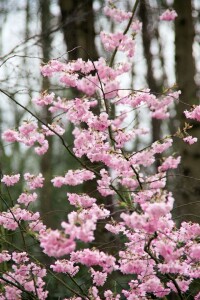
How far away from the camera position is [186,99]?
5766 mm

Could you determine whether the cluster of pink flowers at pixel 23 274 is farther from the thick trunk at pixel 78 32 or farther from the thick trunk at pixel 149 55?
the thick trunk at pixel 149 55

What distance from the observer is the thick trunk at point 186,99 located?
5410 mm

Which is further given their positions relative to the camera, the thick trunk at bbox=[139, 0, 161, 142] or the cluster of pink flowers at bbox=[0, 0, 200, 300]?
the thick trunk at bbox=[139, 0, 161, 142]

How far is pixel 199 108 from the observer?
11.4ft

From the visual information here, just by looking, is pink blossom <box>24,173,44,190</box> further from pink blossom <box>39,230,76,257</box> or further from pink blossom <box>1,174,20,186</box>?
pink blossom <box>39,230,76,257</box>

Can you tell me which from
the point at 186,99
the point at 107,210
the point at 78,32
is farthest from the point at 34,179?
the point at 78,32

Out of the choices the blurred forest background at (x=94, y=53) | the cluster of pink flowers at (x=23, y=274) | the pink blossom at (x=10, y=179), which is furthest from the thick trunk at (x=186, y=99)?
the cluster of pink flowers at (x=23, y=274)

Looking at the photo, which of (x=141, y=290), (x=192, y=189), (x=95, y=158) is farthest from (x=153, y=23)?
(x=141, y=290)

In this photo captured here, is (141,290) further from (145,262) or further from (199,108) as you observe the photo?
(199,108)

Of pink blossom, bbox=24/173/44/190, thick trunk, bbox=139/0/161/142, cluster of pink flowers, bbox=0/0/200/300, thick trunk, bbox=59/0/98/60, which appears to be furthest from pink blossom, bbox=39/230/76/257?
thick trunk, bbox=139/0/161/142

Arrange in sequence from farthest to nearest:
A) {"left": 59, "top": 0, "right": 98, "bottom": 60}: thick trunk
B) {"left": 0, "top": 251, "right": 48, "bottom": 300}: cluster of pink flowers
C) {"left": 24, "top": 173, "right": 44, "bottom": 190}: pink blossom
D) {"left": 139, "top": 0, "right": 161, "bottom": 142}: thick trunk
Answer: {"left": 139, "top": 0, "right": 161, "bottom": 142}: thick trunk, {"left": 59, "top": 0, "right": 98, "bottom": 60}: thick trunk, {"left": 24, "top": 173, "right": 44, "bottom": 190}: pink blossom, {"left": 0, "top": 251, "right": 48, "bottom": 300}: cluster of pink flowers

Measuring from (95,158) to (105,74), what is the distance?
0.70 m

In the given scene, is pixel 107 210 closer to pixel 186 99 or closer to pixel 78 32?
pixel 186 99

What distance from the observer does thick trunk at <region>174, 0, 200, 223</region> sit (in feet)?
17.7
